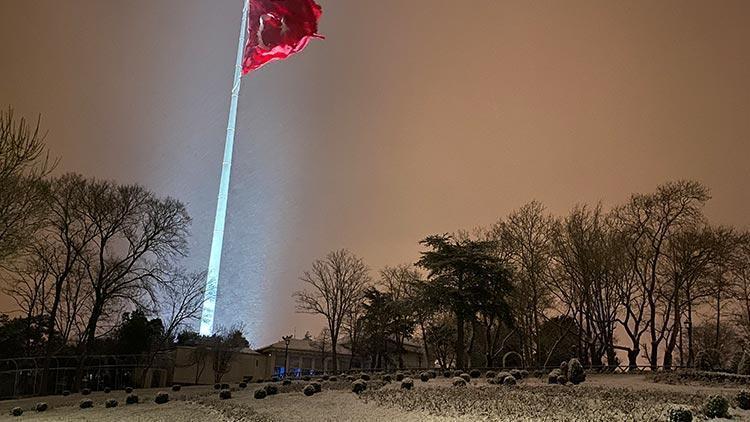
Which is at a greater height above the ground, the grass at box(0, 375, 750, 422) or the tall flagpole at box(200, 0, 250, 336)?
the tall flagpole at box(200, 0, 250, 336)

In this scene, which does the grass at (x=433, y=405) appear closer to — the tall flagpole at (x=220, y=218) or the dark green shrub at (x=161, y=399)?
the dark green shrub at (x=161, y=399)

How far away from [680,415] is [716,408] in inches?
71.2

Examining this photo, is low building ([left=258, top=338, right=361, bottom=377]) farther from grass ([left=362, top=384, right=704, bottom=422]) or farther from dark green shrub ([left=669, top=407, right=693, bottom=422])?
dark green shrub ([left=669, top=407, right=693, bottom=422])

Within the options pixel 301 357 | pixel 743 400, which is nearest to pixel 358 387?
pixel 743 400

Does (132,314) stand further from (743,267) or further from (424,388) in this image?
(743,267)

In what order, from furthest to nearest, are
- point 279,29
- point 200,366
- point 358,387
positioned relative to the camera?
point 200,366 < point 279,29 < point 358,387

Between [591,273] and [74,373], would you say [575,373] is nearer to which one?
[591,273]

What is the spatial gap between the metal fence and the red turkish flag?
19894 millimetres

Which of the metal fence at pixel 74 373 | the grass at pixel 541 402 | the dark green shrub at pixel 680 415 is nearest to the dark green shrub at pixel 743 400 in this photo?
the grass at pixel 541 402

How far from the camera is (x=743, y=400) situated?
15.8m

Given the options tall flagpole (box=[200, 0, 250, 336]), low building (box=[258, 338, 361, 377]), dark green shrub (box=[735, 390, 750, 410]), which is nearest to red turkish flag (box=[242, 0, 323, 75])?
tall flagpole (box=[200, 0, 250, 336])

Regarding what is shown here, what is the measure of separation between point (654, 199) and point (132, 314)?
3611 centimetres

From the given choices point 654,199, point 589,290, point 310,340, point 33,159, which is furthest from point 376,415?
point 310,340

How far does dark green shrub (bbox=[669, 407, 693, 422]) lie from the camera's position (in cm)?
1354
